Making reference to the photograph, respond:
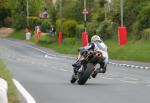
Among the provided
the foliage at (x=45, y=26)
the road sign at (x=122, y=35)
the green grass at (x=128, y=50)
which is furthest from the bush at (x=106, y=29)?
the foliage at (x=45, y=26)

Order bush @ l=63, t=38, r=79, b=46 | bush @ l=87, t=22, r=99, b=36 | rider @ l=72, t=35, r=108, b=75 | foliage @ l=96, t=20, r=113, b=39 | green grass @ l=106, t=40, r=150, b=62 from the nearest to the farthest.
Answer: rider @ l=72, t=35, r=108, b=75, green grass @ l=106, t=40, r=150, b=62, foliage @ l=96, t=20, r=113, b=39, bush @ l=87, t=22, r=99, b=36, bush @ l=63, t=38, r=79, b=46

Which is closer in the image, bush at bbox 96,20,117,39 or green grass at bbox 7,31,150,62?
green grass at bbox 7,31,150,62

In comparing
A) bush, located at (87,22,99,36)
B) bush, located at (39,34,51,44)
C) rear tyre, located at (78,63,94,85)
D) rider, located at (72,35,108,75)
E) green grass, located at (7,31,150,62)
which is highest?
rider, located at (72,35,108,75)

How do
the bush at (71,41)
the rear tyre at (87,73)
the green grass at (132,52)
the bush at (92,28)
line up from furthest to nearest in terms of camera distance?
the bush at (71,41), the bush at (92,28), the green grass at (132,52), the rear tyre at (87,73)

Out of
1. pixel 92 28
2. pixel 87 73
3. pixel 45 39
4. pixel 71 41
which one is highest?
pixel 87 73

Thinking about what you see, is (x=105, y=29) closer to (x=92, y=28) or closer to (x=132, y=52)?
(x=92, y=28)

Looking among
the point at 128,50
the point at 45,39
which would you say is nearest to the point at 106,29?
the point at 128,50

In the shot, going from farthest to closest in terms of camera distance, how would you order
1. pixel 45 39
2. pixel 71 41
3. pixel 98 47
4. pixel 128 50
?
pixel 45 39, pixel 71 41, pixel 128 50, pixel 98 47

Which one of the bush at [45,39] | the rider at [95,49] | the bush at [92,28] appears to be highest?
the rider at [95,49]

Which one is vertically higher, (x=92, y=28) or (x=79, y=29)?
(x=92, y=28)

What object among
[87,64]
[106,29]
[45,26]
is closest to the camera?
[87,64]

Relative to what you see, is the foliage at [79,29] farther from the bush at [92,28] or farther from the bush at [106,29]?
the bush at [106,29]

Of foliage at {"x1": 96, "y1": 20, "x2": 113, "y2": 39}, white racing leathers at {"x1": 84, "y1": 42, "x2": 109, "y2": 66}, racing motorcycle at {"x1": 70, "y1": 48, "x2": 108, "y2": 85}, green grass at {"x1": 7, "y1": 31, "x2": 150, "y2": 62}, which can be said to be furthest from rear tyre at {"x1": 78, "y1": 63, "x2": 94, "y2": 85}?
foliage at {"x1": 96, "y1": 20, "x2": 113, "y2": 39}

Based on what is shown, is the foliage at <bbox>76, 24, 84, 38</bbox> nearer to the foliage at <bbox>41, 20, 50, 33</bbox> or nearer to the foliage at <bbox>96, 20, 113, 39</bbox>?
the foliage at <bbox>96, 20, 113, 39</bbox>
